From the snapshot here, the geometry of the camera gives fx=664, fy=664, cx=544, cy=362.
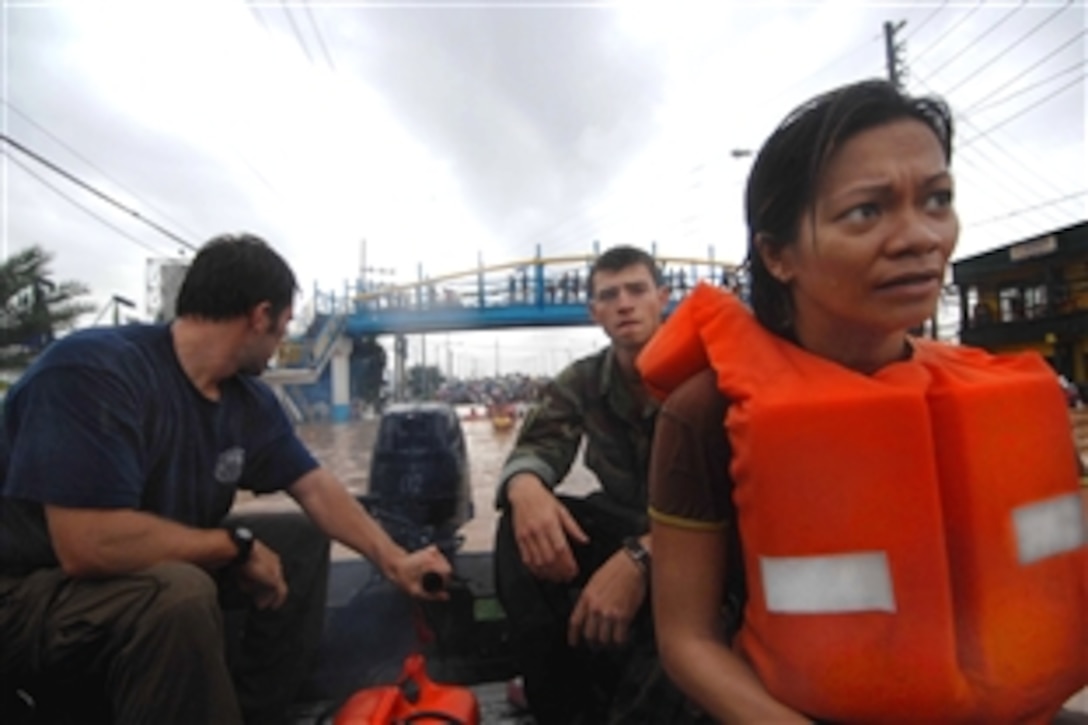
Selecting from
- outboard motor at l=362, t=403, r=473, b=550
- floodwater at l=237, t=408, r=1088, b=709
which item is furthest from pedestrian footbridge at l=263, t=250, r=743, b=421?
outboard motor at l=362, t=403, r=473, b=550

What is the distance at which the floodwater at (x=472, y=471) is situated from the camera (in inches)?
189

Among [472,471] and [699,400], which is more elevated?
[699,400]

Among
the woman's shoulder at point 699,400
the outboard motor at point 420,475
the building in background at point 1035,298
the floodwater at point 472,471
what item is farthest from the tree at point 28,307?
the building in background at point 1035,298

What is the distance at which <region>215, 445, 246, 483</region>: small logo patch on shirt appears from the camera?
5.76 feet

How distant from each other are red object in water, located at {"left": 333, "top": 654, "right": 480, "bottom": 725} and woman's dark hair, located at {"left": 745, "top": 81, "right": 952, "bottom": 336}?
3.65 feet

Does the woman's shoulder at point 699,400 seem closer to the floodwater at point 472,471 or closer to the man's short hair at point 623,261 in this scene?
the man's short hair at point 623,261

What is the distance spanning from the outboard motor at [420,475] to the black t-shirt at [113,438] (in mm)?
906

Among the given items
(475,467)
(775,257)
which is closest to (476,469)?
(475,467)

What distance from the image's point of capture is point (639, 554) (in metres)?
1.33

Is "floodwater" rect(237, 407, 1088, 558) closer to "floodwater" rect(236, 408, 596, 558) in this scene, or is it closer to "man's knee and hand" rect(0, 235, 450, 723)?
"floodwater" rect(236, 408, 596, 558)

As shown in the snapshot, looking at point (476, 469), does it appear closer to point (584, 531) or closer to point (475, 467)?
point (475, 467)

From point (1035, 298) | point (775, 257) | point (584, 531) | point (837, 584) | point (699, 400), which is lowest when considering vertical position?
point (584, 531)

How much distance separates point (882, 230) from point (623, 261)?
55.6 inches

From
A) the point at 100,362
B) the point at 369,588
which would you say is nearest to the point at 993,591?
the point at 100,362
